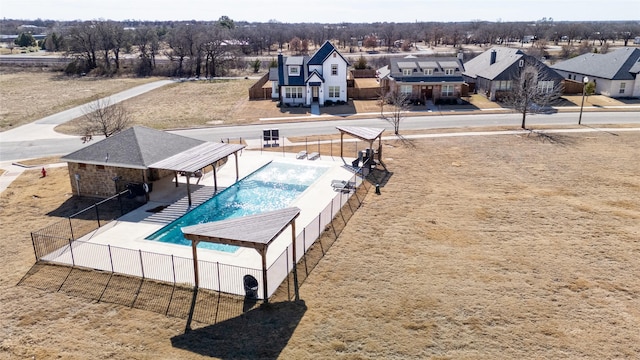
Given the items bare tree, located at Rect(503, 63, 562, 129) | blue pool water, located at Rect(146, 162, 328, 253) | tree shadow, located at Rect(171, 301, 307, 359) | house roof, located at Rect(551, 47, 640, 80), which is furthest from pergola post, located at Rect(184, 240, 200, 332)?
house roof, located at Rect(551, 47, 640, 80)

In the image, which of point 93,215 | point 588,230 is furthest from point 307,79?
point 588,230

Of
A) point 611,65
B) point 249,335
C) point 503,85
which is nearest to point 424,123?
point 503,85

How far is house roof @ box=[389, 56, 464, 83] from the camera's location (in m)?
62.7

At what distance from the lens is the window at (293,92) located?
61719 mm

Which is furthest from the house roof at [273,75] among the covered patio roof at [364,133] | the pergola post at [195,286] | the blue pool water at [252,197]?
the pergola post at [195,286]

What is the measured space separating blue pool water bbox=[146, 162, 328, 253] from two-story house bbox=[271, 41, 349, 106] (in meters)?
25.7

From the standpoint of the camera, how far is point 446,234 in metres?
25.1

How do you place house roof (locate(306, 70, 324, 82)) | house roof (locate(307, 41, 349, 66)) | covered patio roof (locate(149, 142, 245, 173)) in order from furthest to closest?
house roof (locate(307, 41, 349, 66)) → house roof (locate(306, 70, 324, 82)) → covered patio roof (locate(149, 142, 245, 173))

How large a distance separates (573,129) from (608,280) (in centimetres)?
3119

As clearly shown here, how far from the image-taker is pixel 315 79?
201ft

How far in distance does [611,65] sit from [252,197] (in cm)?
6035

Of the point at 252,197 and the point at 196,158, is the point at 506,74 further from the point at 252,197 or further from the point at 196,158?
the point at 196,158

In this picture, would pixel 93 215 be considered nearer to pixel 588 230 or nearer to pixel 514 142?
pixel 588 230

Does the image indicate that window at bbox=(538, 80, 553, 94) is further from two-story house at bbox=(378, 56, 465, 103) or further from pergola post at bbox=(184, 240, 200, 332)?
pergola post at bbox=(184, 240, 200, 332)
